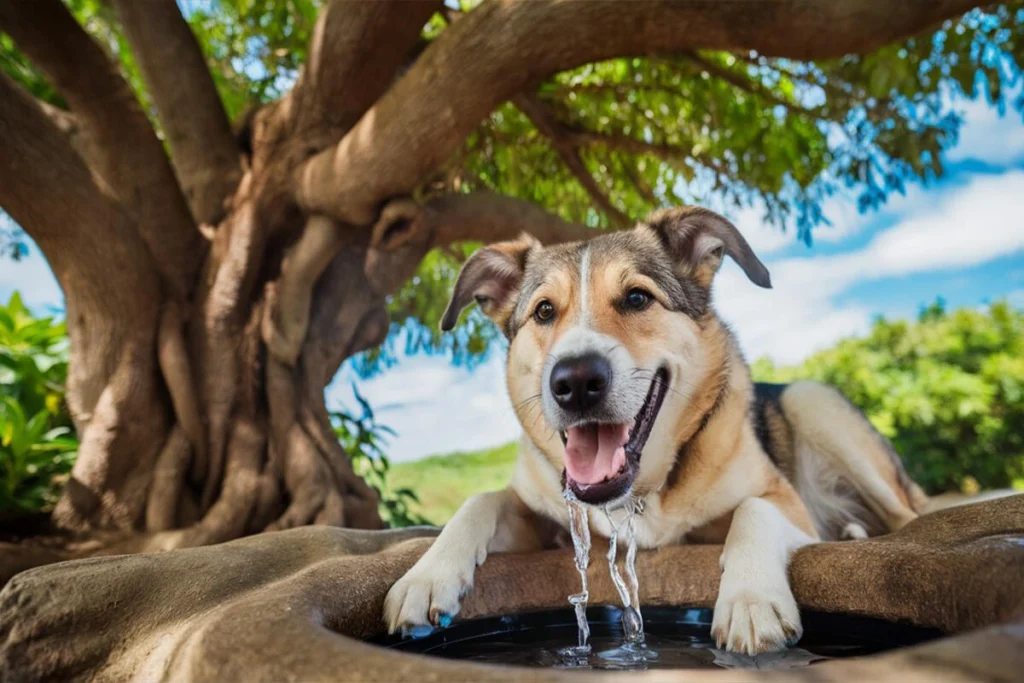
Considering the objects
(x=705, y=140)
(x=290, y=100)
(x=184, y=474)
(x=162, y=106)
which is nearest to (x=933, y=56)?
(x=705, y=140)

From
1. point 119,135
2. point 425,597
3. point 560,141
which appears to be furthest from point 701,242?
point 119,135

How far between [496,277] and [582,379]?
1080 millimetres

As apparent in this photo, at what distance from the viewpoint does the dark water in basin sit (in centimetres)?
194

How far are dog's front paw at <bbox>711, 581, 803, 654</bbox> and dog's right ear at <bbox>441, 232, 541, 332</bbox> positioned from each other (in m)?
1.54

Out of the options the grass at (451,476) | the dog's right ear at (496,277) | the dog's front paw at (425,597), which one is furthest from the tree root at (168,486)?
the grass at (451,476)

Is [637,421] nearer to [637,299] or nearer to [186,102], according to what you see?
[637,299]

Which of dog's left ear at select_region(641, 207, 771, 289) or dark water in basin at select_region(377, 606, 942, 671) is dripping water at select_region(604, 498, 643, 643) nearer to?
dark water in basin at select_region(377, 606, 942, 671)

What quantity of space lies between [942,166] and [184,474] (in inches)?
236

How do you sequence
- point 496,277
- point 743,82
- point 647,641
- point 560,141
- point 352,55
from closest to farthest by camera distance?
point 647,641, point 496,277, point 352,55, point 743,82, point 560,141

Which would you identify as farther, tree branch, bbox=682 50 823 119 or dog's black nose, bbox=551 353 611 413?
tree branch, bbox=682 50 823 119

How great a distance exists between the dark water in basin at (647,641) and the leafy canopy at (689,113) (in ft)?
13.8

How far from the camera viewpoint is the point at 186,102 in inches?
209

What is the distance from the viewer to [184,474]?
15.3ft

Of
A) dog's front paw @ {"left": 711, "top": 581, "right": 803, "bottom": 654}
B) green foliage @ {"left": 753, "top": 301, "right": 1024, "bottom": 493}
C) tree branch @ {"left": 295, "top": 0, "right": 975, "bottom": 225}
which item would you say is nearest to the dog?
dog's front paw @ {"left": 711, "top": 581, "right": 803, "bottom": 654}
